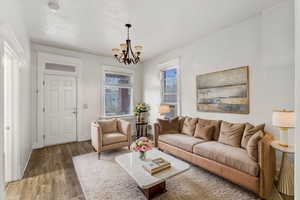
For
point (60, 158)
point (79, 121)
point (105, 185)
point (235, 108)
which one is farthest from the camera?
point (79, 121)

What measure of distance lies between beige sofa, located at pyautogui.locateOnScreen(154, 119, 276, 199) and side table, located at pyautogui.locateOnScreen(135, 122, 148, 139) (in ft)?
6.30

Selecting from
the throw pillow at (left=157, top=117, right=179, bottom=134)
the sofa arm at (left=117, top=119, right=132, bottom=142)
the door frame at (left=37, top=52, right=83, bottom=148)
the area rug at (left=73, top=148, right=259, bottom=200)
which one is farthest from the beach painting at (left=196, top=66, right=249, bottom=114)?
the door frame at (left=37, top=52, right=83, bottom=148)

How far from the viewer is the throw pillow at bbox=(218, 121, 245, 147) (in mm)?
2498

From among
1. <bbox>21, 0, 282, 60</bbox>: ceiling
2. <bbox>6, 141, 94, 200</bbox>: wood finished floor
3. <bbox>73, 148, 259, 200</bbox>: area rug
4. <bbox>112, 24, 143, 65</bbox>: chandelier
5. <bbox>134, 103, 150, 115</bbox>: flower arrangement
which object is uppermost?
<bbox>21, 0, 282, 60</bbox>: ceiling

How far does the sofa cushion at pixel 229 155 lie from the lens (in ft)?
6.27

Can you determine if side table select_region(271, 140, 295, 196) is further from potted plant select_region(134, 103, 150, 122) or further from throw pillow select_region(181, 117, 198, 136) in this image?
potted plant select_region(134, 103, 150, 122)

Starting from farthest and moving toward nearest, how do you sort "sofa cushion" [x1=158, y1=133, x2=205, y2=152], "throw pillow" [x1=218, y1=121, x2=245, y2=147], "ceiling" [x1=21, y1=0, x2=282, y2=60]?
"sofa cushion" [x1=158, y1=133, x2=205, y2=152], "throw pillow" [x1=218, y1=121, x2=245, y2=147], "ceiling" [x1=21, y1=0, x2=282, y2=60]

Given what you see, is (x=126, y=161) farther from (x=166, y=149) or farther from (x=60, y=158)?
(x=60, y=158)

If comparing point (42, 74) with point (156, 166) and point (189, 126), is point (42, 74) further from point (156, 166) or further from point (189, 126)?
point (189, 126)

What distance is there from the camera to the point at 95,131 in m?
3.27

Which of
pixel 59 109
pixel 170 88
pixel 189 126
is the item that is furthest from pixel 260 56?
pixel 59 109

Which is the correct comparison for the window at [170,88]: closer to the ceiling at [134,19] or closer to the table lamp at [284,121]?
the ceiling at [134,19]

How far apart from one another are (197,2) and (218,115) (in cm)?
225

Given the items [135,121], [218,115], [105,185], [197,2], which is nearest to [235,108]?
[218,115]
